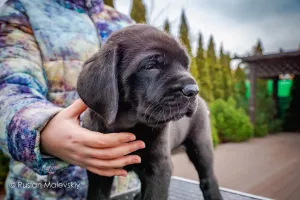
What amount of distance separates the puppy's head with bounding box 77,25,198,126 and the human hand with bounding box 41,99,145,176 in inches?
3.6

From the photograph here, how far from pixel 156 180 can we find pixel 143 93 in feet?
1.33

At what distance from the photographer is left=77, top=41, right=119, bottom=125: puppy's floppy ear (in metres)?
1.14

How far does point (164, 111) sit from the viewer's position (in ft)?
3.69

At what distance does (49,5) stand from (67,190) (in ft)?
4.08

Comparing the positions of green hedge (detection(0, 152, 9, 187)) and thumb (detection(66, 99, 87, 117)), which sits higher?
thumb (detection(66, 99, 87, 117))

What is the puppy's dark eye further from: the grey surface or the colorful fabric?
the grey surface

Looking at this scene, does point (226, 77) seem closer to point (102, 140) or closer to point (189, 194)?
point (189, 194)

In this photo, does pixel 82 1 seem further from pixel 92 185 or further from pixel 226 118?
pixel 226 118

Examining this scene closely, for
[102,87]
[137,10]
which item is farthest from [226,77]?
[102,87]

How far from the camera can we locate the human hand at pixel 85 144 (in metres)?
1.07

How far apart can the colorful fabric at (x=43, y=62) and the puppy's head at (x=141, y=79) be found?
23 cm

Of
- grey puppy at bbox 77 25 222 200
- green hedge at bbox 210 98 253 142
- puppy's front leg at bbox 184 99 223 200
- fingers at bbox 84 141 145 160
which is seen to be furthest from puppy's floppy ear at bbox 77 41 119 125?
green hedge at bbox 210 98 253 142

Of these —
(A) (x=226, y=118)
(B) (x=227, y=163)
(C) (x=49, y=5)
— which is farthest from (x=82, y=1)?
(A) (x=226, y=118)

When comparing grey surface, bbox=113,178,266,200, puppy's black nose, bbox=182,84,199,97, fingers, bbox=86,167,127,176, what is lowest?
grey surface, bbox=113,178,266,200
